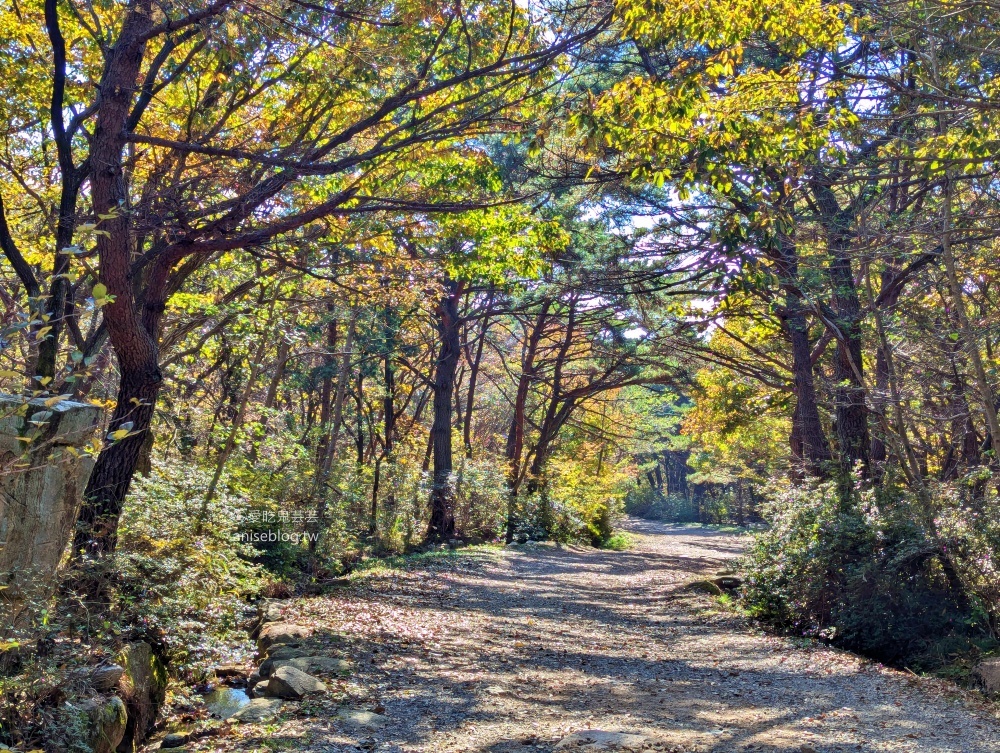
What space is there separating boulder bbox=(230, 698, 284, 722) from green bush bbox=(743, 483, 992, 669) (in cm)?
627

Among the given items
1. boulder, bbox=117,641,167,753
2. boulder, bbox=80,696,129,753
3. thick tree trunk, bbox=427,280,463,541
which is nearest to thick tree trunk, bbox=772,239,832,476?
thick tree trunk, bbox=427,280,463,541

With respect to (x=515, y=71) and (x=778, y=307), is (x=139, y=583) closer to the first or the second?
(x=515, y=71)

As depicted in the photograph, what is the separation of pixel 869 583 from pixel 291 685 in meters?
6.30

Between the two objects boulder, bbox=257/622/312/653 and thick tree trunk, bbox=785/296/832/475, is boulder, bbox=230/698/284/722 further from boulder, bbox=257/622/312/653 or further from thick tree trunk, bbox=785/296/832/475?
thick tree trunk, bbox=785/296/832/475

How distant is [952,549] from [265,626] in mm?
7276

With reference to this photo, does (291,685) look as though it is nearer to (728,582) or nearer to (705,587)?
(705,587)

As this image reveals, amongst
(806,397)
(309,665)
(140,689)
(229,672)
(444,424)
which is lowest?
(229,672)

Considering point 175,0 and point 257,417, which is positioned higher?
point 175,0

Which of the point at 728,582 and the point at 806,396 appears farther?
the point at 806,396

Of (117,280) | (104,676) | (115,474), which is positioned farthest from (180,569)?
(117,280)

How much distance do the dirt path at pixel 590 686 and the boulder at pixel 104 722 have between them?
81 centimetres

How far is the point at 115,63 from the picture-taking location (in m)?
6.49

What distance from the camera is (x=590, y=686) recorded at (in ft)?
23.6

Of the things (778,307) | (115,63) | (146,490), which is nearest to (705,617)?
(778,307)
